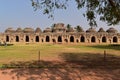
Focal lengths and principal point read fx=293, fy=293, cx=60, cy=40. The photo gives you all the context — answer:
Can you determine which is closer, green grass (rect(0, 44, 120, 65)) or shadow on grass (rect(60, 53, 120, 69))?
shadow on grass (rect(60, 53, 120, 69))

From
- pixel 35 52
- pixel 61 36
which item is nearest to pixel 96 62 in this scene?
pixel 35 52

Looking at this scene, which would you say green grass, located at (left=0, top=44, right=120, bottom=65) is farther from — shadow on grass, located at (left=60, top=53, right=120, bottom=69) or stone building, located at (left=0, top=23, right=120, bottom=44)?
stone building, located at (left=0, top=23, right=120, bottom=44)

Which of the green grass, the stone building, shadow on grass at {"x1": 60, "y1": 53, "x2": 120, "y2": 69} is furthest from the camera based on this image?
the stone building

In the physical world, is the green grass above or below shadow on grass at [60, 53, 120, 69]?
above

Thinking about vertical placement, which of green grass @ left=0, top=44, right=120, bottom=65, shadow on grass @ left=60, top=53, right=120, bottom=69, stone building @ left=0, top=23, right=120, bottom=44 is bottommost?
shadow on grass @ left=60, top=53, right=120, bottom=69

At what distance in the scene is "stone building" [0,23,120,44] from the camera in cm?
7431

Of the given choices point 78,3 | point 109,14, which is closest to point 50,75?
point 78,3

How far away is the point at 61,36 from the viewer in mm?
74625

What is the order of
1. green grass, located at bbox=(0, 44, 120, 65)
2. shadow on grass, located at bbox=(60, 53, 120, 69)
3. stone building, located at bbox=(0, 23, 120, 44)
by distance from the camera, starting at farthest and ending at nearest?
stone building, located at bbox=(0, 23, 120, 44), green grass, located at bbox=(0, 44, 120, 65), shadow on grass, located at bbox=(60, 53, 120, 69)

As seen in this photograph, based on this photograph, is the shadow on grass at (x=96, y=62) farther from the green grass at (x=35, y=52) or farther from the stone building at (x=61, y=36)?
the stone building at (x=61, y=36)

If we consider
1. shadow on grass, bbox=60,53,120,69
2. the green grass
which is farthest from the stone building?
shadow on grass, bbox=60,53,120,69

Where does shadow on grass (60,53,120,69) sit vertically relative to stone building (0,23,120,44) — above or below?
below

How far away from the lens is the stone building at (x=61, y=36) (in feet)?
244

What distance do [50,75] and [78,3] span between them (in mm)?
6414
